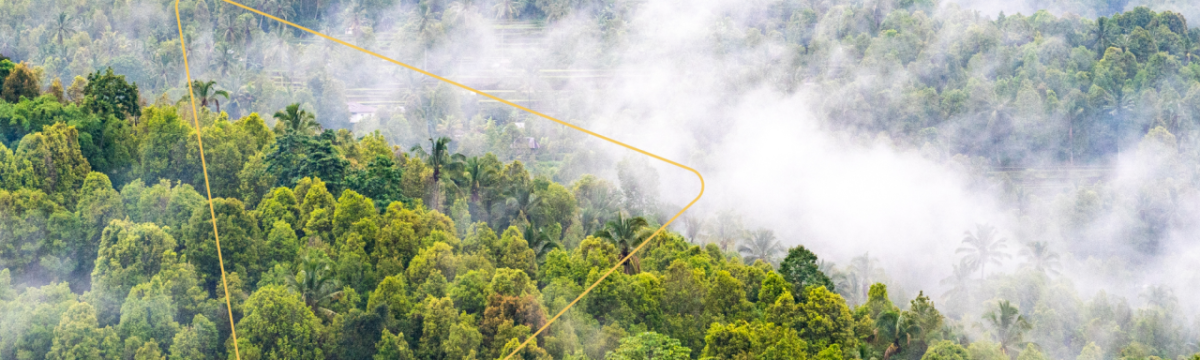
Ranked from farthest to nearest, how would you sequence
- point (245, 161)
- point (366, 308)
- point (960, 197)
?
1. point (960, 197)
2. point (245, 161)
3. point (366, 308)

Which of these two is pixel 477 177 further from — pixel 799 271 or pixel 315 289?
pixel 799 271

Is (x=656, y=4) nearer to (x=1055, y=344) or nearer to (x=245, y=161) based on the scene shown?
(x=1055, y=344)

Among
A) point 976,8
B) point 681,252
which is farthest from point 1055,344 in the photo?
point 976,8

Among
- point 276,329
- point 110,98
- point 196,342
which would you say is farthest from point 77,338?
point 110,98

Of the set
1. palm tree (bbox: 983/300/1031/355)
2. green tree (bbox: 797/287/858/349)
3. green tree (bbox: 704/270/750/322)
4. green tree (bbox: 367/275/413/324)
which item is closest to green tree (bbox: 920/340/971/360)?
green tree (bbox: 797/287/858/349)

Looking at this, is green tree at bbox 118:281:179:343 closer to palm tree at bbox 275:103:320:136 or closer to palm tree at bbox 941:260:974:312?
palm tree at bbox 275:103:320:136

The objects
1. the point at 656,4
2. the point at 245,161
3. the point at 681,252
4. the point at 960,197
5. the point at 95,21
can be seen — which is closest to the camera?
the point at 681,252
